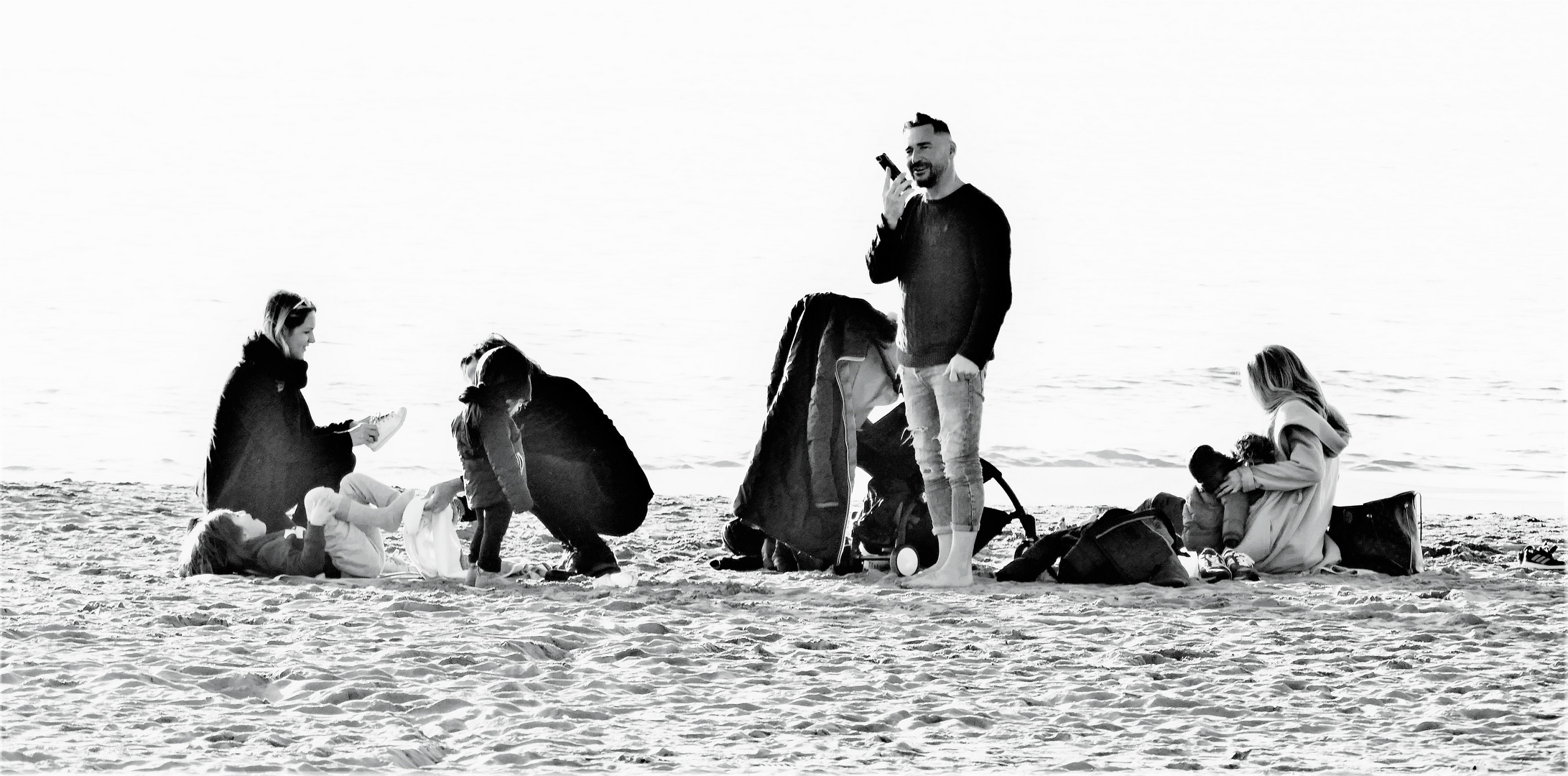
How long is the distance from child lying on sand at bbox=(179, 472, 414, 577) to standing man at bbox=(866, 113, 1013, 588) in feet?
5.70

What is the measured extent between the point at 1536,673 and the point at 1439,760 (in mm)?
940

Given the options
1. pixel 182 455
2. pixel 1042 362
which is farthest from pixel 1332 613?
pixel 1042 362

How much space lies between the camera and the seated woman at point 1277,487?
555 cm

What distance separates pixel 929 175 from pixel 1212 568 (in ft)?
5.35

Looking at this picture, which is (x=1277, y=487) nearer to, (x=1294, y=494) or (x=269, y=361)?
(x=1294, y=494)

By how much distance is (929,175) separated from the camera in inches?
206

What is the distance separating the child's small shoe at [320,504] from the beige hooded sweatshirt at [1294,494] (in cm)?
303

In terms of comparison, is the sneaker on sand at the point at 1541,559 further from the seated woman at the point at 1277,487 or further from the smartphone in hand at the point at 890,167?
the smartphone in hand at the point at 890,167

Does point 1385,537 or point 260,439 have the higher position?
point 260,439

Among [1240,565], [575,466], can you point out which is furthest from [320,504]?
[1240,565]

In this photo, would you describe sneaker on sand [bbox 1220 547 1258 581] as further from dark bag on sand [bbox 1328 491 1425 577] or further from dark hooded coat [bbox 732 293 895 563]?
dark hooded coat [bbox 732 293 895 563]

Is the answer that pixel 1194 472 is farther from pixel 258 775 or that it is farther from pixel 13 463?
pixel 13 463


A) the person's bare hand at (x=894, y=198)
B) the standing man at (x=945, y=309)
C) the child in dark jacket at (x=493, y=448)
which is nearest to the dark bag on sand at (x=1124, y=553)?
the standing man at (x=945, y=309)

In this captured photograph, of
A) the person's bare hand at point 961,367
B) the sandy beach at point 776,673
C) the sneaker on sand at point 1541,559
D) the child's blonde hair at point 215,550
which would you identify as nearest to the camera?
the sandy beach at point 776,673
